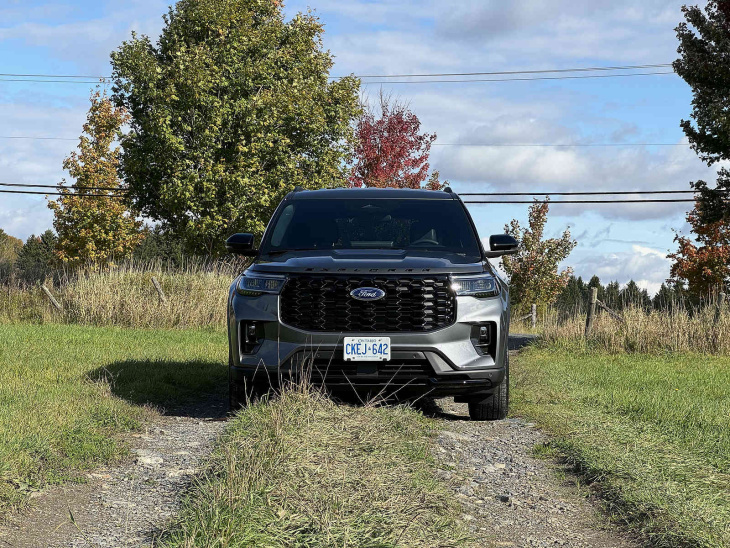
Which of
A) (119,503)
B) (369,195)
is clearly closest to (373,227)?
(369,195)

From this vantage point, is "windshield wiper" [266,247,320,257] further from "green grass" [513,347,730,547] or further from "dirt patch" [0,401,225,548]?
"green grass" [513,347,730,547]

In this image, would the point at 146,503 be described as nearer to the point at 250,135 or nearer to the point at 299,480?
the point at 299,480

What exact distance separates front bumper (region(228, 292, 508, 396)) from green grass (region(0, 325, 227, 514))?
4.58 ft

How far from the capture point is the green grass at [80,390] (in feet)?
18.6

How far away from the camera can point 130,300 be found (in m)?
19.7

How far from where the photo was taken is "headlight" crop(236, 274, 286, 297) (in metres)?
7.01

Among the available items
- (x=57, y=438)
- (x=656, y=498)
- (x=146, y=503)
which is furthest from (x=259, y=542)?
(x=57, y=438)

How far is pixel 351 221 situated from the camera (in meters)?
8.16

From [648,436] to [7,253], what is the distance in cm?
9454

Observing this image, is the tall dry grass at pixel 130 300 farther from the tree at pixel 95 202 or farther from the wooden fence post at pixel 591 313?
the tree at pixel 95 202

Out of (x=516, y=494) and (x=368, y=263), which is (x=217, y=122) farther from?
(x=516, y=494)

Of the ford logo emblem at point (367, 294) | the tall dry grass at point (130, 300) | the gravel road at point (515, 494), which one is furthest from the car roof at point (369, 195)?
the tall dry grass at point (130, 300)

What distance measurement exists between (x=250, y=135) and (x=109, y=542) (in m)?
28.8

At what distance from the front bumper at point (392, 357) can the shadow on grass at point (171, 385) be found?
60.8 inches
